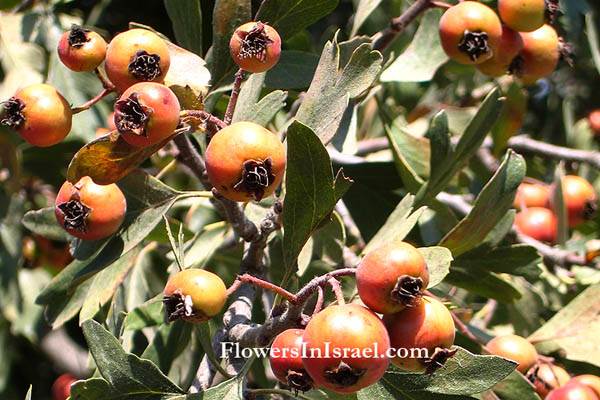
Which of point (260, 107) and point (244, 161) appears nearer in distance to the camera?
point (244, 161)

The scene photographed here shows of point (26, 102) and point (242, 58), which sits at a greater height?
point (242, 58)

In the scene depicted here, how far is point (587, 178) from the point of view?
2633mm

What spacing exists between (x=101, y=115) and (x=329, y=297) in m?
1.19

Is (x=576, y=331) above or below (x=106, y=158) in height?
below

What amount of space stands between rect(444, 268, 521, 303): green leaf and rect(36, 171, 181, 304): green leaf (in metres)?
0.69

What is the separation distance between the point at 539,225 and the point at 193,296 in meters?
1.53

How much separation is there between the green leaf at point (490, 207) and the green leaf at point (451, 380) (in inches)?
15.0

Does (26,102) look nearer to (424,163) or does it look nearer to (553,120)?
(424,163)

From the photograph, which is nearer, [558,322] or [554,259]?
[558,322]

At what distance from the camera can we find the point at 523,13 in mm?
1592

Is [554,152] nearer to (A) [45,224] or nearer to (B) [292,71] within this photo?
(B) [292,71]

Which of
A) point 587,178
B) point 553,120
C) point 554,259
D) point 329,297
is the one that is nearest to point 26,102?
point 329,297

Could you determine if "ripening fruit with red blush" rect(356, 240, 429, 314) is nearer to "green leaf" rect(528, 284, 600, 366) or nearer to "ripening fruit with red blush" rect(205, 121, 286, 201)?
"ripening fruit with red blush" rect(205, 121, 286, 201)

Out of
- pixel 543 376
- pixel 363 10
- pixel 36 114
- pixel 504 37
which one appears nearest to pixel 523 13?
pixel 504 37
